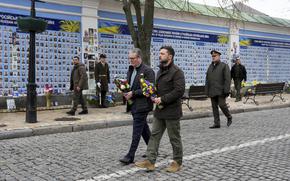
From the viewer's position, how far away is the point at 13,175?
5.24m

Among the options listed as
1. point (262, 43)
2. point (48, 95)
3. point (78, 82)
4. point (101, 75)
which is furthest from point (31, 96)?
point (262, 43)

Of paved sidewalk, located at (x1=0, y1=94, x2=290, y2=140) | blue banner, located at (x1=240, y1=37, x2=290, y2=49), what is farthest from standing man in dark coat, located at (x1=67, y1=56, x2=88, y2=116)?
blue banner, located at (x1=240, y1=37, x2=290, y2=49)

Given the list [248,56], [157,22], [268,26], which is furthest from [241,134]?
[268,26]

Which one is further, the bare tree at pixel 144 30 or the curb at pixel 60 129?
the bare tree at pixel 144 30

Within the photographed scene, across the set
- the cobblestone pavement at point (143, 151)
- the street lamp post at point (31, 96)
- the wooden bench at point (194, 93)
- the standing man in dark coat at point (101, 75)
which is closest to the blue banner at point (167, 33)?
the standing man in dark coat at point (101, 75)

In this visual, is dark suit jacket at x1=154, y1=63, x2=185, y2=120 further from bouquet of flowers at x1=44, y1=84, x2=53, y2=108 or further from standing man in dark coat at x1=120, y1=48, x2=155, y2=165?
bouquet of flowers at x1=44, y1=84, x2=53, y2=108

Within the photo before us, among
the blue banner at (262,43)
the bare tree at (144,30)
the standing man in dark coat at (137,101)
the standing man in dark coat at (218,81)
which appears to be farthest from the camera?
the blue banner at (262,43)

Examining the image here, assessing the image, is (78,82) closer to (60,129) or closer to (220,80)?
(60,129)

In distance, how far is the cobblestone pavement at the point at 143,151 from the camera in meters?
5.19

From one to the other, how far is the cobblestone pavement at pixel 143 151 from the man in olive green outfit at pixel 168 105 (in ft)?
0.77

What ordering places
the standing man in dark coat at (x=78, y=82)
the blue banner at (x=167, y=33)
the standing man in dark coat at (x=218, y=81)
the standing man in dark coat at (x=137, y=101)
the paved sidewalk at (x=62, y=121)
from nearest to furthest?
the standing man in dark coat at (x=137, y=101) < the paved sidewalk at (x=62, y=121) < the standing man in dark coat at (x=218, y=81) < the standing man in dark coat at (x=78, y=82) < the blue banner at (x=167, y=33)

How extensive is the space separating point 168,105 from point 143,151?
5.49 ft

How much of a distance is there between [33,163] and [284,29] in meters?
21.3

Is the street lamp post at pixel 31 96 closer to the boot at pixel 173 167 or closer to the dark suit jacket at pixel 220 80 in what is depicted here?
the dark suit jacket at pixel 220 80
